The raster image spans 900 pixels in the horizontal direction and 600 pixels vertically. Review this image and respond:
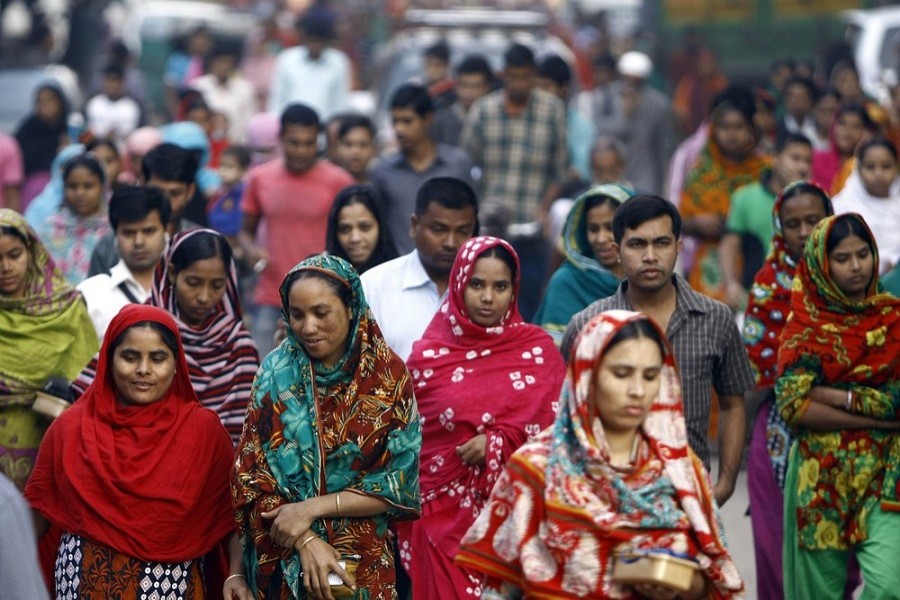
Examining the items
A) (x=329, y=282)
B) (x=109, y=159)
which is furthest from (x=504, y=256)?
(x=109, y=159)

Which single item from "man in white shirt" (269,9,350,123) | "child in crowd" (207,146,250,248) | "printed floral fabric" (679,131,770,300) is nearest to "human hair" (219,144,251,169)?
"child in crowd" (207,146,250,248)

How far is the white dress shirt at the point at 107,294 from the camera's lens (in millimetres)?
7617

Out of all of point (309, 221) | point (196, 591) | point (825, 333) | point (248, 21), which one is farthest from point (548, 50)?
point (248, 21)

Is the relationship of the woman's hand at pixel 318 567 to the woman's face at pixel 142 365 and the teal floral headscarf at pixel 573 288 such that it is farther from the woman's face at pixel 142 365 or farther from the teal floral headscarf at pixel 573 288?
the teal floral headscarf at pixel 573 288

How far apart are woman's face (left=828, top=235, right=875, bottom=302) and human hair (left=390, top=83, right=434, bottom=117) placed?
429 cm

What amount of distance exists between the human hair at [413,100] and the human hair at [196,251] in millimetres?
3608

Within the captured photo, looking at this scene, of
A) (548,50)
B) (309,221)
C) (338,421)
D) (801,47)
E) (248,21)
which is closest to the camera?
(338,421)

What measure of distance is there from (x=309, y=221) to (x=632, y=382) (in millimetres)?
6018

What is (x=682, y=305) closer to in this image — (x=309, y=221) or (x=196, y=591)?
(x=196, y=591)

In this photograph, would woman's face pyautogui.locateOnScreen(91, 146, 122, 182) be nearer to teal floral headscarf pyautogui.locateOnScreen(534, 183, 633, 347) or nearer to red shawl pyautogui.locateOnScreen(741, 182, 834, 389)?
teal floral headscarf pyautogui.locateOnScreen(534, 183, 633, 347)

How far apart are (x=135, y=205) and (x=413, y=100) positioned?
9.42ft

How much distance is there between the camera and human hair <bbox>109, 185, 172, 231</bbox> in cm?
800

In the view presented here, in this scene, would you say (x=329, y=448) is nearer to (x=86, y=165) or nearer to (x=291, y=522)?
(x=291, y=522)

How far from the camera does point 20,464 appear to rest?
705 centimetres
